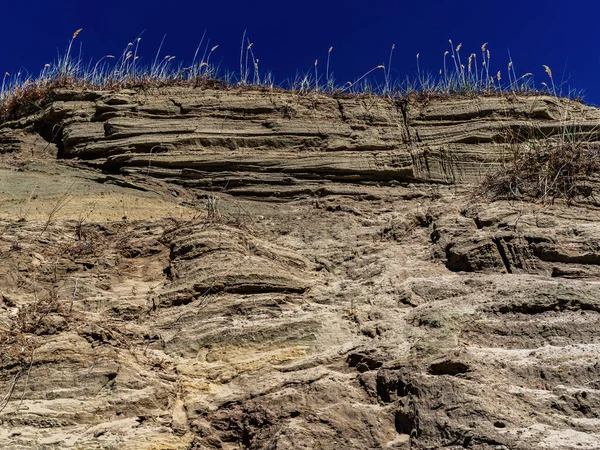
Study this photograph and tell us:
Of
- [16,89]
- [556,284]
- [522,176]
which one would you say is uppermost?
[16,89]

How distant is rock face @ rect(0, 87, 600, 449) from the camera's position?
3541mm

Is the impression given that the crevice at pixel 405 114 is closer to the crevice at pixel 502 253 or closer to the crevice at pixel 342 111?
the crevice at pixel 342 111

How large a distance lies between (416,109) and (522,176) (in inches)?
73.1

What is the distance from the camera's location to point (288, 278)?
4.92 m

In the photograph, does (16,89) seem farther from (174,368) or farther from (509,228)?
(509,228)

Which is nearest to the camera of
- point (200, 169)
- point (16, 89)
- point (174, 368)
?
point (174, 368)

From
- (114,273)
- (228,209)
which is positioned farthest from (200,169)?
(114,273)

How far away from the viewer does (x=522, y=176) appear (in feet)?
19.4

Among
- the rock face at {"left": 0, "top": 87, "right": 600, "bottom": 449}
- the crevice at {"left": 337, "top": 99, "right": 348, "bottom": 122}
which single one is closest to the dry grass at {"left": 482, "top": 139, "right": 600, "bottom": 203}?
the rock face at {"left": 0, "top": 87, "right": 600, "bottom": 449}

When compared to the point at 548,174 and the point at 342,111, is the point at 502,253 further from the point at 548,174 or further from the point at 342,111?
the point at 342,111

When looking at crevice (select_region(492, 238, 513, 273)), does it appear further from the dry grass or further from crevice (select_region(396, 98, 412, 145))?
crevice (select_region(396, 98, 412, 145))

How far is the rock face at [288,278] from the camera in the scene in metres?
3.54

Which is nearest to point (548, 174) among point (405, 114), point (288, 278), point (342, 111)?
point (405, 114)

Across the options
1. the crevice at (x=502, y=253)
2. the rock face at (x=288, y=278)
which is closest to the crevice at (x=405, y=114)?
the rock face at (x=288, y=278)
